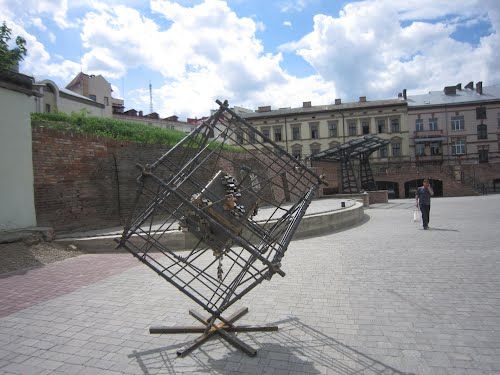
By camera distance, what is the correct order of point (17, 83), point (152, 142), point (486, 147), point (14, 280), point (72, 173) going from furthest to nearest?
point (486, 147) → point (152, 142) → point (72, 173) → point (17, 83) → point (14, 280)

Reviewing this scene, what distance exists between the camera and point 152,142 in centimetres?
1375

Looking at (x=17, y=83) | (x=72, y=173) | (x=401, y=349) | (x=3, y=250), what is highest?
(x=17, y=83)

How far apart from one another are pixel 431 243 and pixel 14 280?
371 inches

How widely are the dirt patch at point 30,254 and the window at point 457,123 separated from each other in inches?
1914

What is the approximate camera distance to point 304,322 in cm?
428

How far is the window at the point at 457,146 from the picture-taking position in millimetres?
44781

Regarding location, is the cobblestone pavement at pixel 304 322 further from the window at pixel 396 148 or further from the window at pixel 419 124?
the window at pixel 419 124

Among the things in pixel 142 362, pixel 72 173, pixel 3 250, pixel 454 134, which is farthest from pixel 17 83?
pixel 454 134

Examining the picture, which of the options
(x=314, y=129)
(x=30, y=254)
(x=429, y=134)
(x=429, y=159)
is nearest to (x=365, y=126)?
(x=314, y=129)

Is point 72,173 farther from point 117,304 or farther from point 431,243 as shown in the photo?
point 431,243

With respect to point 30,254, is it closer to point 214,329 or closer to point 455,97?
point 214,329

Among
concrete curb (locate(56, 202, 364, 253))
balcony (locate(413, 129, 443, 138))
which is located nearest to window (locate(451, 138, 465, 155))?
balcony (locate(413, 129, 443, 138))

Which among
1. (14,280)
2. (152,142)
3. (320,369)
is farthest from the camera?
(152,142)

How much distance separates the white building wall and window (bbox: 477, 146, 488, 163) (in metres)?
48.7
